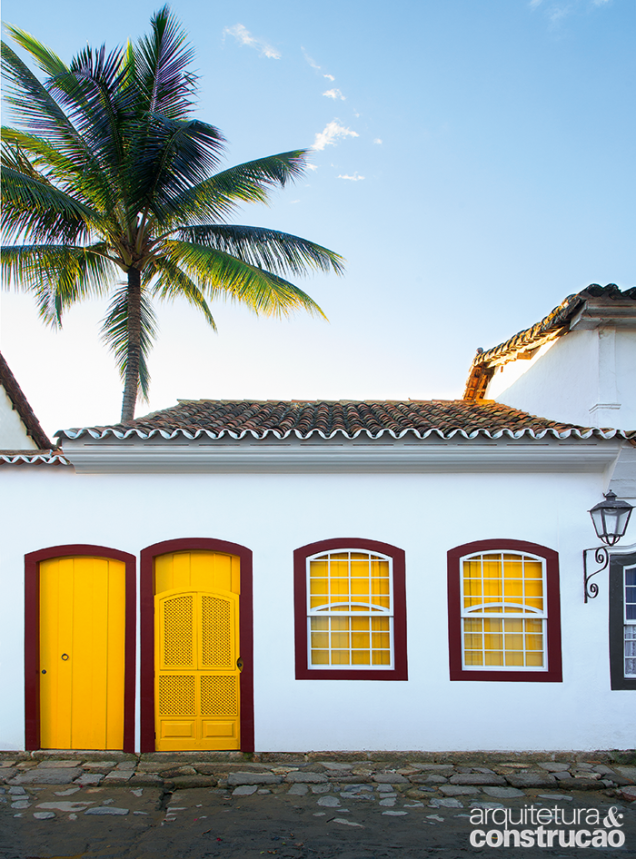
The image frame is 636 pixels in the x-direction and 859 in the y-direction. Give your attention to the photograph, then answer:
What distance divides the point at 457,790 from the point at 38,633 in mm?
5073

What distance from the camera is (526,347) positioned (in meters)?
9.14

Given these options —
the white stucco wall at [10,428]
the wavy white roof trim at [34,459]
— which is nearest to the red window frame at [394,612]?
the wavy white roof trim at [34,459]

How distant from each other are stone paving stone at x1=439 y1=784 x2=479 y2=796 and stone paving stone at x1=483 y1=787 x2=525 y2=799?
13 centimetres

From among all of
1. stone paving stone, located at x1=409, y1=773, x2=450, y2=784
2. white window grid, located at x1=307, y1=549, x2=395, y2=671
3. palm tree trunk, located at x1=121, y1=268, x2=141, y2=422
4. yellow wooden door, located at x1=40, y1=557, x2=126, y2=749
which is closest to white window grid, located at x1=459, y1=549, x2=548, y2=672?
white window grid, located at x1=307, y1=549, x2=395, y2=671

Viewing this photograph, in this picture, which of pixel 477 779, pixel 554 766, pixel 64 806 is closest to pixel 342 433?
pixel 477 779

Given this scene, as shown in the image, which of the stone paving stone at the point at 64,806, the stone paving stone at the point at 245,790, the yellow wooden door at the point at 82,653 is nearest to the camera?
the stone paving stone at the point at 64,806

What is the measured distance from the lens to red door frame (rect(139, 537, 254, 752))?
22.1ft

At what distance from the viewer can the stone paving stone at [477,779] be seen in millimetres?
5965

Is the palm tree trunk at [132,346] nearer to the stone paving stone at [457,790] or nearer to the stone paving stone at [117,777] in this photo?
the stone paving stone at [117,777]

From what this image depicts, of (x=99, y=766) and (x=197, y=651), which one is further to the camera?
(x=197, y=651)

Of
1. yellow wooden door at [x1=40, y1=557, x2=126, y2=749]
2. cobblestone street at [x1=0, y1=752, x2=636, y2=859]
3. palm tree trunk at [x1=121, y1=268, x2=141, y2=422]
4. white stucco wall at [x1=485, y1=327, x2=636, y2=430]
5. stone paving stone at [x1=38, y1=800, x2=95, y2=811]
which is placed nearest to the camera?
cobblestone street at [x1=0, y1=752, x2=636, y2=859]

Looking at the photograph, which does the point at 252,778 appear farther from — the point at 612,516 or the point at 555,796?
the point at 612,516

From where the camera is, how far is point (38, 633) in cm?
695

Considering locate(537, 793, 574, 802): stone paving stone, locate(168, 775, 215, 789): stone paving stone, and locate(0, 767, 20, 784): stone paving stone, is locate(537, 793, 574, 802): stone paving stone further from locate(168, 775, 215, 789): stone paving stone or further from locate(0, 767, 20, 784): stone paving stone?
locate(0, 767, 20, 784): stone paving stone
